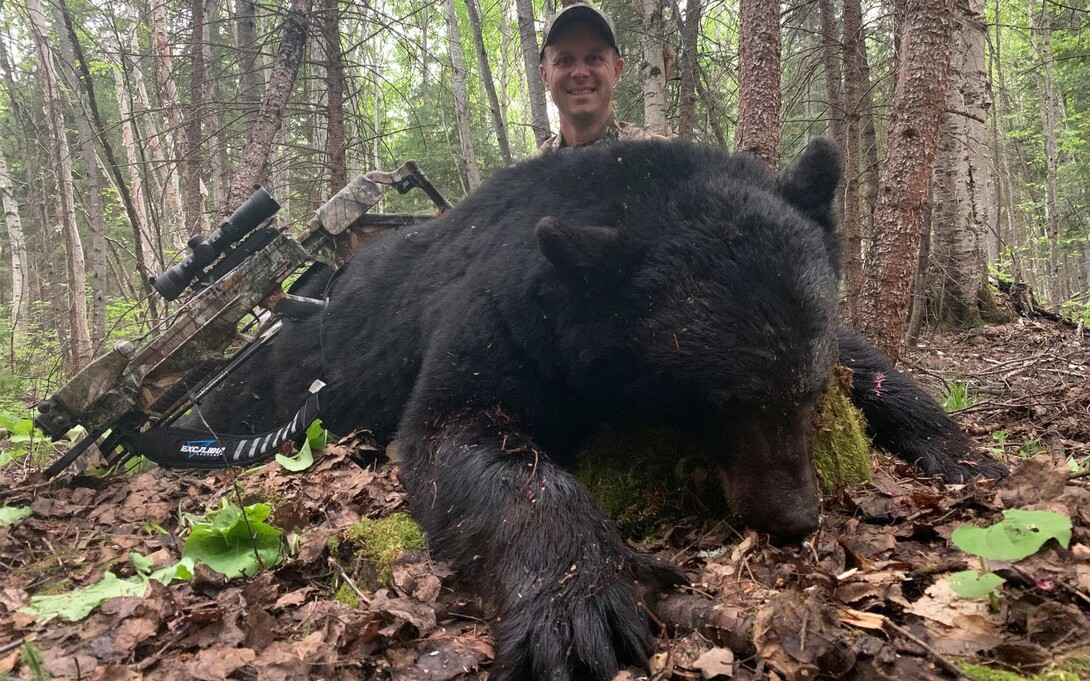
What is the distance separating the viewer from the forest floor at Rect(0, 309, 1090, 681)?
149cm

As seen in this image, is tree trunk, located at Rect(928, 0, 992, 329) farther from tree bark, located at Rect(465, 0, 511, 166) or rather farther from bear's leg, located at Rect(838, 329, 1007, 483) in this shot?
tree bark, located at Rect(465, 0, 511, 166)

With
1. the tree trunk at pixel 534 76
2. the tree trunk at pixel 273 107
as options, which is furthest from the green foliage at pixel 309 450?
the tree trunk at pixel 534 76

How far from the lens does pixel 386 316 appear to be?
A: 162 inches

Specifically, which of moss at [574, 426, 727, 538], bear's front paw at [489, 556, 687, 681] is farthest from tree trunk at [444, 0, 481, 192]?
bear's front paw at [489, 556, 687, 681]

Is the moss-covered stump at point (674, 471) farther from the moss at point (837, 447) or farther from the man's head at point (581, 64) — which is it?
the man's head at point (581, 64)

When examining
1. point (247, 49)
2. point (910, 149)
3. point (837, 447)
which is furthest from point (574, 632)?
point (247, 49)

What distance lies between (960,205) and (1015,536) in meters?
7.68

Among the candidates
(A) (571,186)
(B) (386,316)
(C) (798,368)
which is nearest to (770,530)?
(C) (798,368)

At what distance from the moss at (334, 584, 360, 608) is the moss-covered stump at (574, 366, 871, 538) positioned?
1.09m

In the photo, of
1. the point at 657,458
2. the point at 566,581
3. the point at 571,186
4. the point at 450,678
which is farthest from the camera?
the point at 571,186

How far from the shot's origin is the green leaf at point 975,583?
150cm

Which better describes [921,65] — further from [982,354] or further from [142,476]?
[142,476]

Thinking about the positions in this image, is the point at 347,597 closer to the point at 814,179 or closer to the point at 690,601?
the point at 690,601

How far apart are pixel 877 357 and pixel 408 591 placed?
103 inches
